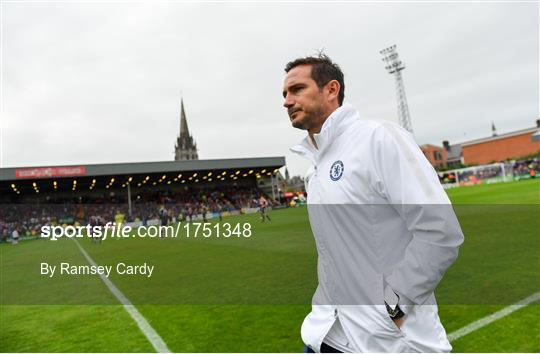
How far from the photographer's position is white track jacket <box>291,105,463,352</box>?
5.25 ft

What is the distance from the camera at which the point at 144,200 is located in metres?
57.6

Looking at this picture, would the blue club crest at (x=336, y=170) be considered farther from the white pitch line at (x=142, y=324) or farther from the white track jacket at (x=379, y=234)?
the white pitch line at (x=142, y=324)

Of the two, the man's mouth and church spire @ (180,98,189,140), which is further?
church spire @ (180,98,189,140)

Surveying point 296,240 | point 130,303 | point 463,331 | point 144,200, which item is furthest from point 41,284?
point 144,200

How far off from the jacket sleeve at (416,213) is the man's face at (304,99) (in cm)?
46

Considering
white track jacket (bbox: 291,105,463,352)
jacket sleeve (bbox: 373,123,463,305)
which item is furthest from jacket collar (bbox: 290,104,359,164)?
jacket sleeve (bbox: 373,123,463,305)

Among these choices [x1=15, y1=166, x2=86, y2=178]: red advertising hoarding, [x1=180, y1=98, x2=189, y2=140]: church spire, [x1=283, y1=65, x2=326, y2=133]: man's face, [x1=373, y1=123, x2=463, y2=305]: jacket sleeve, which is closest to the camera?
[x1=373, y1=123, x2=463, y2=305]: jacket sleeve

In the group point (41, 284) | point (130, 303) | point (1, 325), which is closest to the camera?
point (1, 325)

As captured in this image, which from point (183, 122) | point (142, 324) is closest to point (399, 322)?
point (142, 324)

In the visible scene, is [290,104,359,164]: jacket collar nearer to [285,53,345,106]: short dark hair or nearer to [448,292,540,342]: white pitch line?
[285,53,345,106]: short dark hair

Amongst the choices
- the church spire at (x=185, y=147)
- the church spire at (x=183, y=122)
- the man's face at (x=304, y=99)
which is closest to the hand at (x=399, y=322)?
the man's face at (x=304, y=99)

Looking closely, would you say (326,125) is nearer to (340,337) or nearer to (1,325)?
(340,337)

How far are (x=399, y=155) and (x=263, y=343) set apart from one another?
3.43 meters

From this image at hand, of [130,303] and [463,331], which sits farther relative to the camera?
[130,303]
